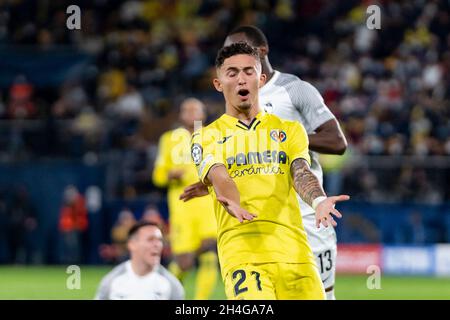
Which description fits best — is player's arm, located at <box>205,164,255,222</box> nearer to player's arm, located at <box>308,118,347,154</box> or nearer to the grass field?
player's arm, located at <box>308,118,347,154</box>

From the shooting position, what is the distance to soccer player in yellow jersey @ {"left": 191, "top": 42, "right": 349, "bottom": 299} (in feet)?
17.4

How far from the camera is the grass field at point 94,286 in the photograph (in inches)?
569

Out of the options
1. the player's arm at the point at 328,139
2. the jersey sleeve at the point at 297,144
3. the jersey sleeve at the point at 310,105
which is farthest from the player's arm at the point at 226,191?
the jersey sleeve at the point at 310,105

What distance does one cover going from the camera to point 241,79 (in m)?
5.37

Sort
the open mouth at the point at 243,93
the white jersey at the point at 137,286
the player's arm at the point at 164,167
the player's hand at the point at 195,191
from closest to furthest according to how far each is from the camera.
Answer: the open mouth at the point at 243,93 → the player's hand at the point at 195,191 → the white jersey at the point at 137,286 → the player's arm at the point at 164,167

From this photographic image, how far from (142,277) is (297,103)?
210 centimetres

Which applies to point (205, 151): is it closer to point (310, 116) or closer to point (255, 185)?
point (255, 185)

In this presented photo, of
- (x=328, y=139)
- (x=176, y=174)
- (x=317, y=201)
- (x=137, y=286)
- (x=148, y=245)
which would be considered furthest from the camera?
(x=176, y=174)

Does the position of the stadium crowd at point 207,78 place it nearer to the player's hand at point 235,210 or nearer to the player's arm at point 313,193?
the player's arm at point 313,193

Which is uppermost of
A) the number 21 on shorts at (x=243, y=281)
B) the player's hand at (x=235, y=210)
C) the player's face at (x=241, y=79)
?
the player's face at (x=241, y=79)

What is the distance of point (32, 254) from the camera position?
21.6 meters

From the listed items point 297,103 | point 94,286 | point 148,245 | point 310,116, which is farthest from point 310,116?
point 94,286

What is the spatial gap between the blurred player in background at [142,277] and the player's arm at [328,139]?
1.67m
